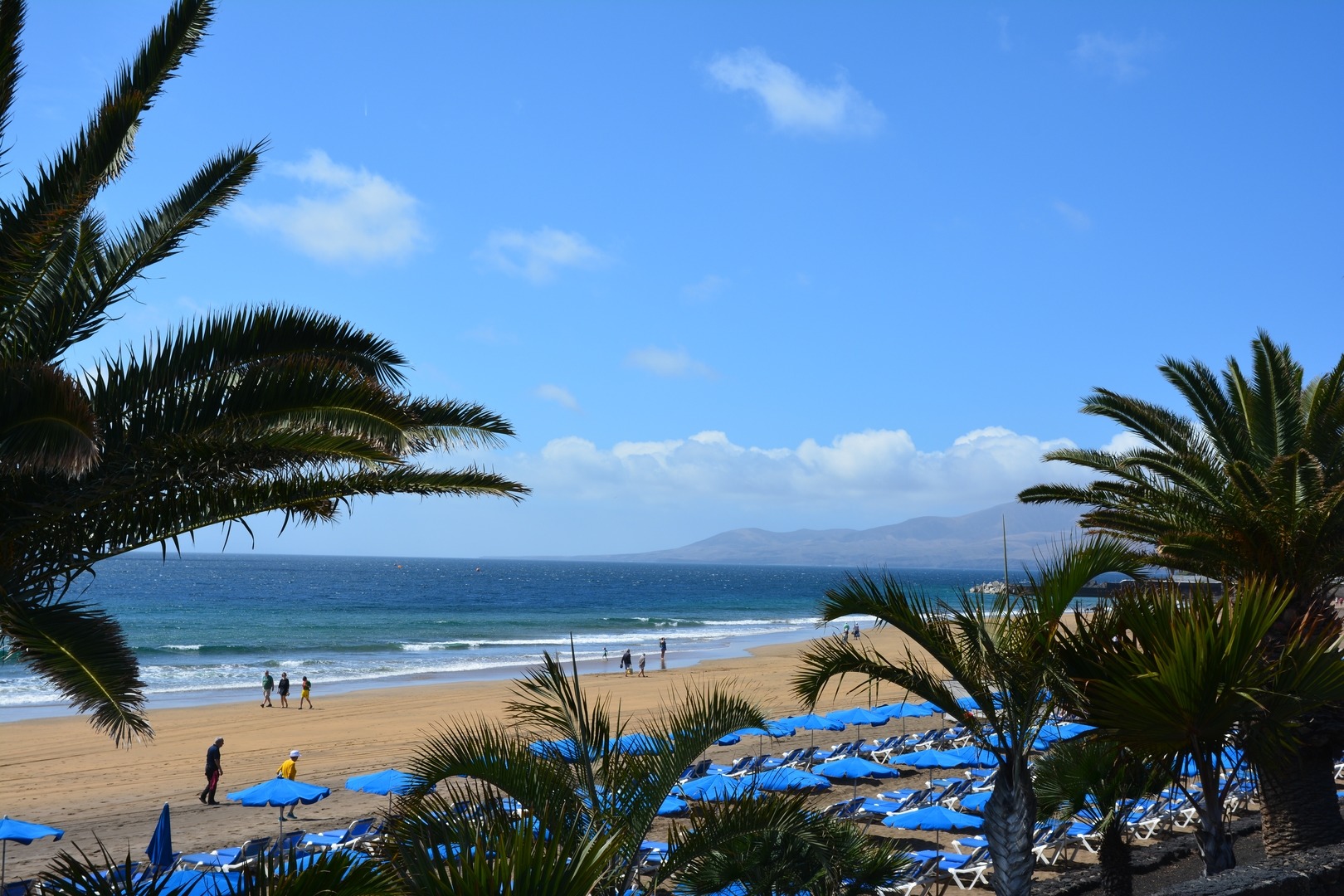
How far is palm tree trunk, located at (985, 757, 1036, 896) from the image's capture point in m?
5.53

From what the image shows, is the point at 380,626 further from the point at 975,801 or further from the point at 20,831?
the point at 975,801

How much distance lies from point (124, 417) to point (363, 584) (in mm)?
116181

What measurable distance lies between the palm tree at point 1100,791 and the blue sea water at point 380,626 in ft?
9.71

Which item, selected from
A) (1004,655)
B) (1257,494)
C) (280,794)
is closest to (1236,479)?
(1257,494)

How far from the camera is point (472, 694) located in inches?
1249

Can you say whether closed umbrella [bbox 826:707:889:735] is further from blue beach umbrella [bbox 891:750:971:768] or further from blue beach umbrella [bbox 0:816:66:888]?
blue beach umbrella [bbox 0:816:66:888]

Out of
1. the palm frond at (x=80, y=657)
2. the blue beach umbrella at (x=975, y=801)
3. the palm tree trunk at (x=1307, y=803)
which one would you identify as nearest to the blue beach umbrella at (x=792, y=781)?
the blue beach umbrella at (x=975, y=801)

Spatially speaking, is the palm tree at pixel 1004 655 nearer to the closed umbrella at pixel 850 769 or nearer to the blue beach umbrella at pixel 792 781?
the blue beach umbrella at pixel 792 781

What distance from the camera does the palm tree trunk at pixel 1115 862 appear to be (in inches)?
309

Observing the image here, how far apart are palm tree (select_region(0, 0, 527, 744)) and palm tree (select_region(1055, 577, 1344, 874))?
13.0ft

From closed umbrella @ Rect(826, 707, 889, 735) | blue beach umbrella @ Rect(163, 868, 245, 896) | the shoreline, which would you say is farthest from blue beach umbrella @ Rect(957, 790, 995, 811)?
the shoreline

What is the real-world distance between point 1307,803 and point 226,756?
19.7 metres

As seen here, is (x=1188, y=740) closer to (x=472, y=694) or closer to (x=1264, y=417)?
(x=1264, y=417)

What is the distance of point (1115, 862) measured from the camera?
7.96m
